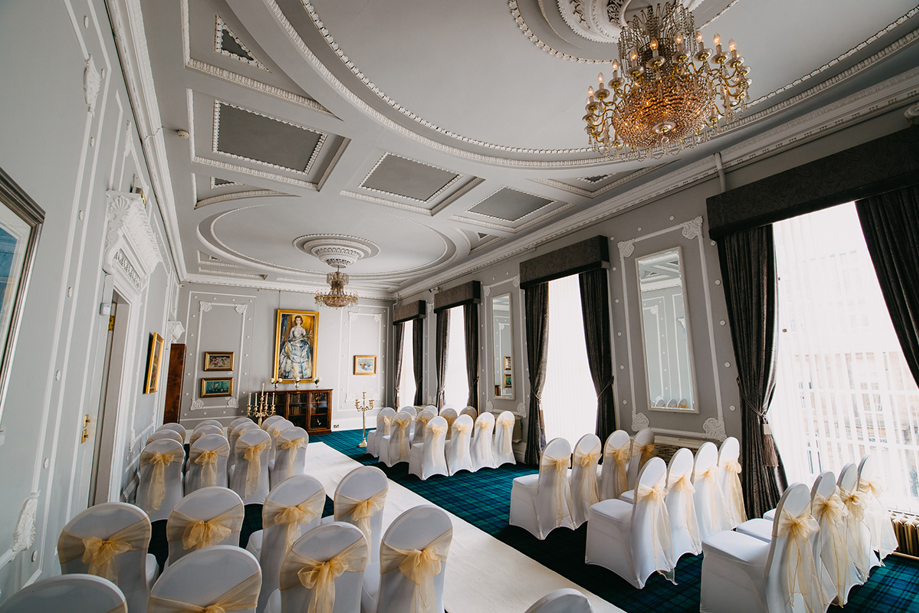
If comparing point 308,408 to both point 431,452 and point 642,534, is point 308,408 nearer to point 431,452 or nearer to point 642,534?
point 431,452

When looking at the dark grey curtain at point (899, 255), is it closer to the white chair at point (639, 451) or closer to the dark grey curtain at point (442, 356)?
the white chair at point (639, 451)

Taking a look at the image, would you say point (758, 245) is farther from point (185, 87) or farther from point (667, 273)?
point (185, 87)

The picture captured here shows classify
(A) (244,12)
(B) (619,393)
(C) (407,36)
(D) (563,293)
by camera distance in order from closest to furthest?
(A) (244,12)
(C) (407,36)
(B) (619,393)
(D) (563,293)

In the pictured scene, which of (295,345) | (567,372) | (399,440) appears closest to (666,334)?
(567,372)

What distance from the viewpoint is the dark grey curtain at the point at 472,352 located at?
8.33m

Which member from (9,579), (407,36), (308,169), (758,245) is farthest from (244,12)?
(758,245)

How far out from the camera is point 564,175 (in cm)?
517

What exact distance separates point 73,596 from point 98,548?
734mm

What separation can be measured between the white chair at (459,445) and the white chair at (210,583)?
4794mm

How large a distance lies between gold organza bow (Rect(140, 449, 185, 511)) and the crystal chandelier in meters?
4.68

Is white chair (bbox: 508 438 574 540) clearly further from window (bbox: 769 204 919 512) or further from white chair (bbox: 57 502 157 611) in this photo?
white chair (bbox: 57 502 157 611)

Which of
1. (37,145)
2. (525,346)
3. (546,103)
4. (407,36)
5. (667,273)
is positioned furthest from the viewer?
(525,346)

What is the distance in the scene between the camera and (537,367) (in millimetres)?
6746

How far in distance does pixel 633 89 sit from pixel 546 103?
146cm
